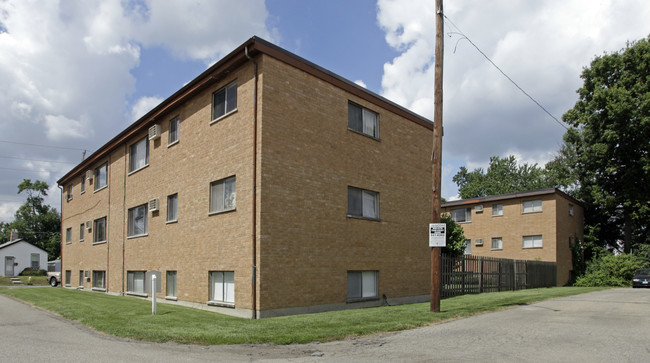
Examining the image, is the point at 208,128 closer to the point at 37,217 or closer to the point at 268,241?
the point at 268,241

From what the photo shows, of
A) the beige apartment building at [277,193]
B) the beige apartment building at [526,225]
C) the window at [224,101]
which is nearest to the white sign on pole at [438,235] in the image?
the beige apartment building at [277,193]

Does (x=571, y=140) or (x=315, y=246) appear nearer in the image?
(x=315, y=246)

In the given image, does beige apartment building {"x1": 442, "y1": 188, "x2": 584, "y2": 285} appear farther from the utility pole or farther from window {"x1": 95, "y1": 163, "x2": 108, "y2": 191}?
window {"x1": 95, "y1": 163, "x2": 108, "y2": 191}

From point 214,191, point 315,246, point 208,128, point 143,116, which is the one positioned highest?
point 143,116

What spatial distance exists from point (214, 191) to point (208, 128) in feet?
6.61

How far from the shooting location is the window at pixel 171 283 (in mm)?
15867

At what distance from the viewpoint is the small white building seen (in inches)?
2217

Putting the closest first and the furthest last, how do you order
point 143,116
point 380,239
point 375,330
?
point 375,330
point 380,239
point 143,116

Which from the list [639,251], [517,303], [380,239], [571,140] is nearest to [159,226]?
[380,239]

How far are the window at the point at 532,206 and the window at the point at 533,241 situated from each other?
184 centimetres

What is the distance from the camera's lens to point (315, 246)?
524 inches

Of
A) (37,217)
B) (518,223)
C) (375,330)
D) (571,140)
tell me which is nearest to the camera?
(375,330)

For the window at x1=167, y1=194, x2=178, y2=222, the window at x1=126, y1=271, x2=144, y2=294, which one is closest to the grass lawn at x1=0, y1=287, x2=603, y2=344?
the window at x1=167, y1=194, x2=178, y2=222

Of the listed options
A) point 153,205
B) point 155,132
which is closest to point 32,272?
point 153,205
